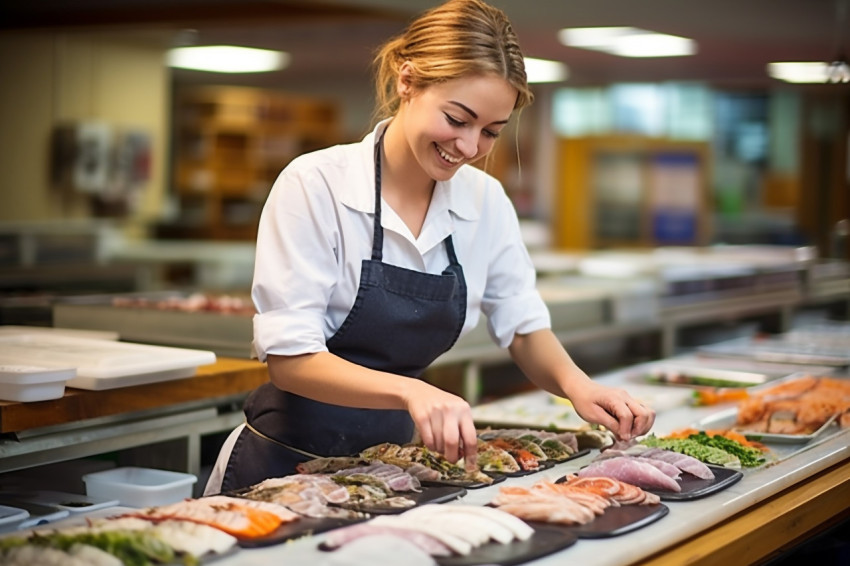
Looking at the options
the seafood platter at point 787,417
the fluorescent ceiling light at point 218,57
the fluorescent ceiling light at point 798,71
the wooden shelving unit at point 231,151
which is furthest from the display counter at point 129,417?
the wooden shelving unit at point 231,151

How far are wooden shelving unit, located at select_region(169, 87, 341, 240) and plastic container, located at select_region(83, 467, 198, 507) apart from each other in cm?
964

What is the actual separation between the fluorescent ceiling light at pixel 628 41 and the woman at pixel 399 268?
369 cm

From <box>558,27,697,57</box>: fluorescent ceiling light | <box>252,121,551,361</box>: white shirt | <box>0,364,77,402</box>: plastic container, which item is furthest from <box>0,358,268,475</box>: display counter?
<box>558,27,697,57</box>: fluorescent ceiling light

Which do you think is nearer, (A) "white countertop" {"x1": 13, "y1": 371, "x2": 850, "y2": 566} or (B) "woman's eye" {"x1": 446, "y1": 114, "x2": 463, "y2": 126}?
(A) "white countertop" {"x1": 13, "y1": 371, "x2": 850, "y2": 566}

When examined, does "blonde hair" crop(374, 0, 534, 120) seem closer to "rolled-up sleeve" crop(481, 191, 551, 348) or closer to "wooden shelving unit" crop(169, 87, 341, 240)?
"rolled-up sleeve" crop(481, 191, 551, 348)

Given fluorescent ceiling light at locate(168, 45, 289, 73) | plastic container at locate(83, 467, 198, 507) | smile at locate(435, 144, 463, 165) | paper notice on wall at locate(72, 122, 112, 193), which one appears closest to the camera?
smile at locate(435, 144, 463, 165)

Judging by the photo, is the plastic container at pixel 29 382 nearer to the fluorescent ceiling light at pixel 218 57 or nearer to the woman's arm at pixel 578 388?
the woman's arm at pixel 578 388

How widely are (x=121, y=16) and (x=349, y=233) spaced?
4228mm

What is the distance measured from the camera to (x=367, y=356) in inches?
99.1

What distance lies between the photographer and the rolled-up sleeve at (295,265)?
7.38 ft

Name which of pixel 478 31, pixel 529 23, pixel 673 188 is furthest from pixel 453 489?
pixel 673 188

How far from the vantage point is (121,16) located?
243 inches

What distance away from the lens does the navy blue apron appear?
2.46 meters

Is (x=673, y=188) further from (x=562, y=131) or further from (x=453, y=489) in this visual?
(x=453, y=489)
